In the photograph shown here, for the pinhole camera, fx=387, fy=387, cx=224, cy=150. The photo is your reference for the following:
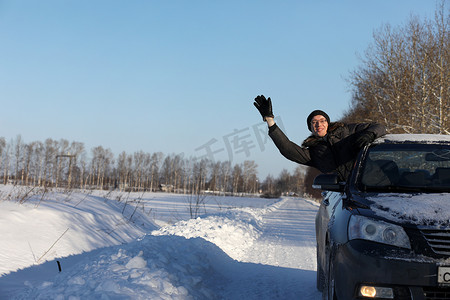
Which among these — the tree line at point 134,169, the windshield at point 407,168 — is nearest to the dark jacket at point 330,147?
the windshield at point 407,168

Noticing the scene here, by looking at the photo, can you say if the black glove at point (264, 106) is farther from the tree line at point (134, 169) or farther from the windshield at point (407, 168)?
the tree line at point (134, 169)

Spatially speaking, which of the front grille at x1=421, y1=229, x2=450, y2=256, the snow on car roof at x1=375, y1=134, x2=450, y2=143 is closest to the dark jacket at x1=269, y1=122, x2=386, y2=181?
the snow on car roof at x1=375, y1=134, x2=450, y2=143

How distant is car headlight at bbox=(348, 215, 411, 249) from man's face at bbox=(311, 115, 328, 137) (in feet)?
6.56

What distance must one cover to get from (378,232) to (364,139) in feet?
4.48

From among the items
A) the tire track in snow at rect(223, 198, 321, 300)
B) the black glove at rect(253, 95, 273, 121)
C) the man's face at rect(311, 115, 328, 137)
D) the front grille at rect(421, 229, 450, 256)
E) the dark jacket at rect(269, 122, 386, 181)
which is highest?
the black glove at rect(253, 95, 273, 121)

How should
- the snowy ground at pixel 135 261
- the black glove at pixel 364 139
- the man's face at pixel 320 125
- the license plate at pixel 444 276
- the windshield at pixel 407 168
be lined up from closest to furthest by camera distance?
the license plate at pixel 444 276 → the windshield at pixel 407 168 → the black glove at pixel 364 139 → the snowy ground at pixel 135 261 → the man's face at pixel 320 125

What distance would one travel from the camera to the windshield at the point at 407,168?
326 centimetres

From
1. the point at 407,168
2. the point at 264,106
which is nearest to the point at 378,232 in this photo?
the point at 407,168

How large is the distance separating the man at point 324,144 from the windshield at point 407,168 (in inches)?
19.7

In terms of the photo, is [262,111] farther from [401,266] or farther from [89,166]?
[89,166]

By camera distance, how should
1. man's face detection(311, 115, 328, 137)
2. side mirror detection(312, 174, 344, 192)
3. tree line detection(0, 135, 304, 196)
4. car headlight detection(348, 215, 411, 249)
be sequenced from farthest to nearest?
tree line detection(0, 135, 304, 196)
man's face detection(311, 115, 328, 137)
side mirror detection(312, 174, 344, 192)
car headlight detection(348, 215, 411, 249)

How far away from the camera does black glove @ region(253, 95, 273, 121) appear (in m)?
4.98

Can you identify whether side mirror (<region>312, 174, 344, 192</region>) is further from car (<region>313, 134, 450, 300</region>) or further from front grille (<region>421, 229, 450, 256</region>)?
front grille (<region>421, 229, 450, 256</region>)

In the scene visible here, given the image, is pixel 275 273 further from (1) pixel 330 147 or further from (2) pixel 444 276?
(2) pixel 444 276
